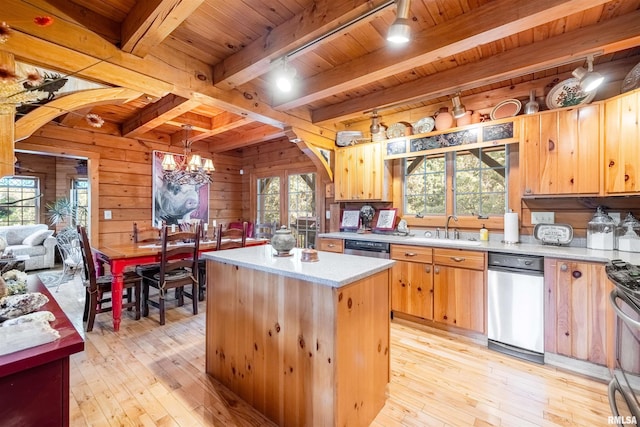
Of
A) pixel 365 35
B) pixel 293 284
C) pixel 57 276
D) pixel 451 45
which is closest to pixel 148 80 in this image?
pixel 365 35

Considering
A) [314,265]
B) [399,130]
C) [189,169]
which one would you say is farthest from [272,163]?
[314,265]

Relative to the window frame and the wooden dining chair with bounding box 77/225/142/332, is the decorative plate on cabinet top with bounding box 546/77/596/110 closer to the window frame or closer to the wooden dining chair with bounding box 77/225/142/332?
the window frame

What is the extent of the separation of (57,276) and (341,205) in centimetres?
519

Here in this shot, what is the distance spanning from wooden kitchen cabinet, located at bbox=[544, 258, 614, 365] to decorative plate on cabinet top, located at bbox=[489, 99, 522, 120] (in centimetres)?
148

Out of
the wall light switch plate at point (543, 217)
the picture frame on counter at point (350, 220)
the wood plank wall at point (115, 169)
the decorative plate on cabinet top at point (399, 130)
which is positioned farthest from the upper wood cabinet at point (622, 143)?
the wood plank wall at point (115, 169)

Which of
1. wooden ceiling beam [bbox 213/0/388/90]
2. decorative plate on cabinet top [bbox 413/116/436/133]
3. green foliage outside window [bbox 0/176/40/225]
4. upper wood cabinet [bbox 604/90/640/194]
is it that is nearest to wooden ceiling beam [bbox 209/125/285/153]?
wooden ceiling beam [bbox 213/0/388/90]

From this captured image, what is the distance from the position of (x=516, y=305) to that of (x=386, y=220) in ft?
5.40

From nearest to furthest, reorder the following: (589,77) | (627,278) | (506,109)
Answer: (627,278)
(589,77)
(506,109)

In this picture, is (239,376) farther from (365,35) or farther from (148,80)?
(365,35)

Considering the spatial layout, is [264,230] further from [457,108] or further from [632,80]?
[632,80]

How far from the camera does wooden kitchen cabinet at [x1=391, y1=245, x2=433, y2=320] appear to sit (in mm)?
2848

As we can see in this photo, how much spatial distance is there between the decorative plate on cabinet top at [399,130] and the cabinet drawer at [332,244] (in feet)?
4.78

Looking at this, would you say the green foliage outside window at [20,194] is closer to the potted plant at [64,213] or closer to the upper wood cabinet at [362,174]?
the potted plant at [64,213]

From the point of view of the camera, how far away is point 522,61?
7.49 feet
